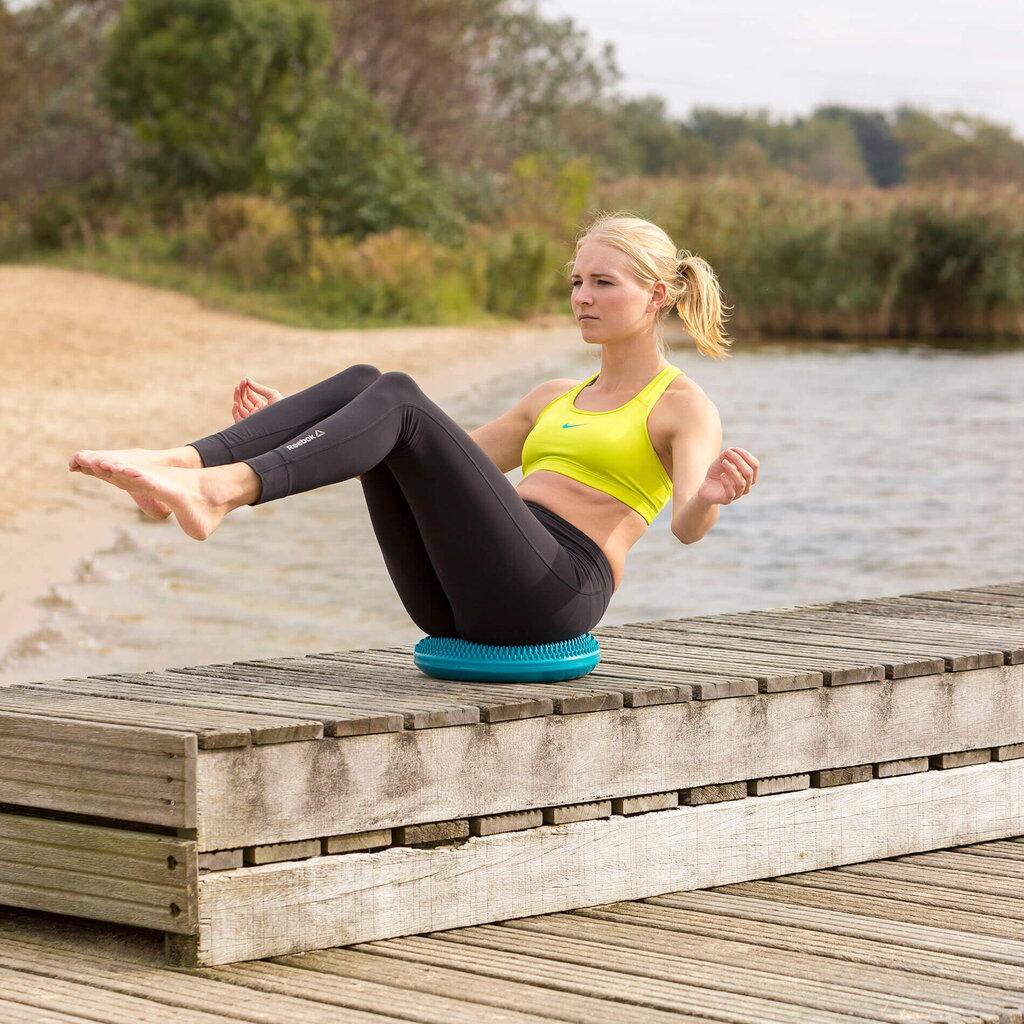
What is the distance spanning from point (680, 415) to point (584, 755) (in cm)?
86

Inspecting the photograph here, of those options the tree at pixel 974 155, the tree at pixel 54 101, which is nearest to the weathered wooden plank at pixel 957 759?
the tree at pixel 54 101

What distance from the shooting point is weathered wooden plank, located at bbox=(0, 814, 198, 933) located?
2.88m

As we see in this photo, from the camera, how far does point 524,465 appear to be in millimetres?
3930

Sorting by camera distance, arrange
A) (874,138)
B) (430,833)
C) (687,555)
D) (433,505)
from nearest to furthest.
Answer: (430,833)
(433,505)
(687,555)
(874,138)

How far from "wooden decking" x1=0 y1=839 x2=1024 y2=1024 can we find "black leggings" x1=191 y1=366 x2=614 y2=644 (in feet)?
2.39

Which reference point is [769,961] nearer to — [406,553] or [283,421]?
[406,553]

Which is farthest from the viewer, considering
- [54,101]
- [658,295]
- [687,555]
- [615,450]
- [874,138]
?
[874,138]

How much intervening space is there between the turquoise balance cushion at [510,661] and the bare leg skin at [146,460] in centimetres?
75

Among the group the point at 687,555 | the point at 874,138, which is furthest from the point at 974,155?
the point at 687,555

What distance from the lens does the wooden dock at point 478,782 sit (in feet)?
9.59

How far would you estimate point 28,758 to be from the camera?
10.00 ft

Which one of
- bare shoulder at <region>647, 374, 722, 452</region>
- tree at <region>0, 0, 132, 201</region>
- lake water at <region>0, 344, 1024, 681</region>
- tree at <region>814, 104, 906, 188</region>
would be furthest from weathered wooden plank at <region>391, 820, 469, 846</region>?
tree at <region>814, 104, 906, 188</region>

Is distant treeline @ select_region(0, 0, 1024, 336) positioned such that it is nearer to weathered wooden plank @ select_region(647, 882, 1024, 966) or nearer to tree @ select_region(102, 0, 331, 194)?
tree @ select_region(102, 0, 331, 194)

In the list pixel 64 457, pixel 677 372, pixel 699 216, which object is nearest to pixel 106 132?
pixel 699 216
